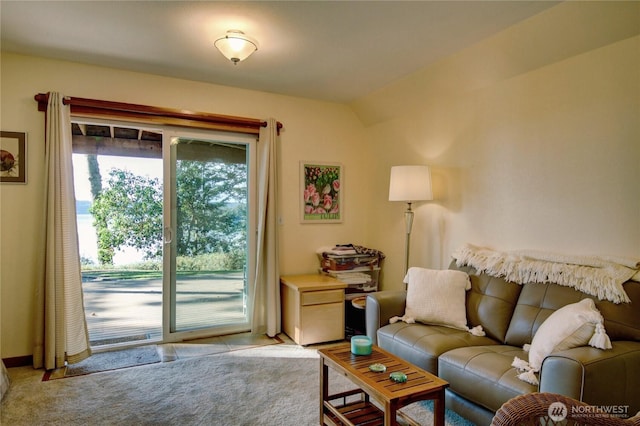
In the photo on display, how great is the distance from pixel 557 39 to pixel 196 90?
294 centimetres

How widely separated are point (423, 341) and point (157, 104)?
299 cm

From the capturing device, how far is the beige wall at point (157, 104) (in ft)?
10.1

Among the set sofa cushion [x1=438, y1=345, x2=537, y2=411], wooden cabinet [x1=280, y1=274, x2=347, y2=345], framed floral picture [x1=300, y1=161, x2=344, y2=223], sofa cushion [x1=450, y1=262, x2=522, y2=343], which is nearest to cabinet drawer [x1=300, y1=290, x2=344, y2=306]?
wooden cabinet [x1=280, y1=274, x2=347, y2=345]

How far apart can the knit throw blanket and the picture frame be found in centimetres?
351

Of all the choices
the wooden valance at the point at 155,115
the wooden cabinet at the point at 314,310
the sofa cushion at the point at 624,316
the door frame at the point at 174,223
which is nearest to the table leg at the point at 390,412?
the sofa cushion at the point at 624,316

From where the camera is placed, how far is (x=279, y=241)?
4.04 m

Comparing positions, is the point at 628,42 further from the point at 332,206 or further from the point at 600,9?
the point at 332,206

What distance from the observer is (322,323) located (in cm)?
367

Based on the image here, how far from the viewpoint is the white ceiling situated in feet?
7.66

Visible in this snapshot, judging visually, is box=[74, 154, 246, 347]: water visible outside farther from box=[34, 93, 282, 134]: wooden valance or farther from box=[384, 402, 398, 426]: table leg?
box=[384, 402, 398, 426]: table leg

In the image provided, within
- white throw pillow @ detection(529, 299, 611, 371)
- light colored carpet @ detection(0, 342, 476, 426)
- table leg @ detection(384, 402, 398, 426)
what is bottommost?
light colored carpet @ detection(0, 342, 476, 426)

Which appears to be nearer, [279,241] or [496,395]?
[496,395]

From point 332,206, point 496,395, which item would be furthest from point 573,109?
point 332,206

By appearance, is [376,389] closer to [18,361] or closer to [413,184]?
[413,184]
